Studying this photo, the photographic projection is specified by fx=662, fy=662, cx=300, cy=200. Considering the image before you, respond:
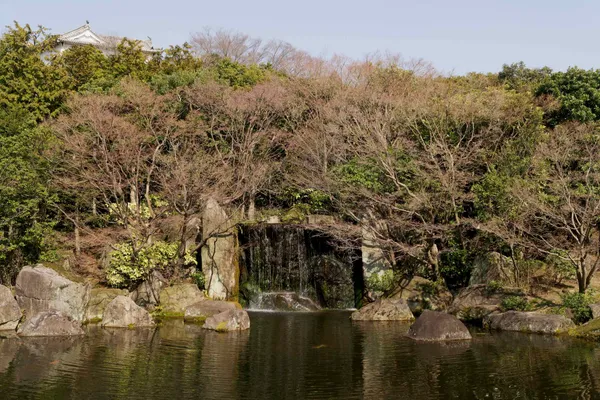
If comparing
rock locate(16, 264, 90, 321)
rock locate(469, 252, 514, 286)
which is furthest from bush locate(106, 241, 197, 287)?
rock locate(469, 252, 514, 286)

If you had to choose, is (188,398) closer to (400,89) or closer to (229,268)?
(229,268)

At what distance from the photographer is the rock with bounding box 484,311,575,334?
24.3m

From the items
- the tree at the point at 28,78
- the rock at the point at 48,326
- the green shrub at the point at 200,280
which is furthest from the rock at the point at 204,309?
the tree at the point at 28,78

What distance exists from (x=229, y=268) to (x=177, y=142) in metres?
9.57

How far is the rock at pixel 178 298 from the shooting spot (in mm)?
30203

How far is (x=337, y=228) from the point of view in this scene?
32906 mm

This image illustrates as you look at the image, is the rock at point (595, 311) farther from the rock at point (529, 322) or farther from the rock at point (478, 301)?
the rock at point (478, 301)

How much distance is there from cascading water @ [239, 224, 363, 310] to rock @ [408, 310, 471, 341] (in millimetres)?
10120

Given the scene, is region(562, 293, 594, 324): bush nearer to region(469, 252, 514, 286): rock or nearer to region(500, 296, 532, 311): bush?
region(500, 296, 532, 311): bush

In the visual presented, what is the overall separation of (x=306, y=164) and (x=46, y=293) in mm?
16056

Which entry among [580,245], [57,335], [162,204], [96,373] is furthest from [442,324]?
[162,204]

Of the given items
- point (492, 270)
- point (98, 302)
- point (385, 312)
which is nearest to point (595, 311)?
point (492, 270)

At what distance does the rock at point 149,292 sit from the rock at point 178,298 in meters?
0.71

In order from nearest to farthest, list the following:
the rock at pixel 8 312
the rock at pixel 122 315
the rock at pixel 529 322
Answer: the rock at pixel 529 322
the rock at pixel 8 312
the rock at pixel 122 315
